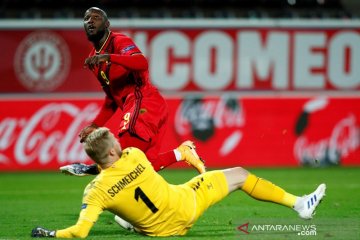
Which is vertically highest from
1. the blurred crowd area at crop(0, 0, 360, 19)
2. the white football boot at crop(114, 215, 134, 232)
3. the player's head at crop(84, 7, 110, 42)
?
the player's head at crop(84, 7, 110, 42)

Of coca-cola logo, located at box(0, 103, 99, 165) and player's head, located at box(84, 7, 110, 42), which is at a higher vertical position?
player's head, located at box(84, 7, 110, 42)

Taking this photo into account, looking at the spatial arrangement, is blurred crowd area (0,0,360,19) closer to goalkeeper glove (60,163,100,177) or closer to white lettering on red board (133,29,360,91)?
white lettering on red board (133,29,360,91)

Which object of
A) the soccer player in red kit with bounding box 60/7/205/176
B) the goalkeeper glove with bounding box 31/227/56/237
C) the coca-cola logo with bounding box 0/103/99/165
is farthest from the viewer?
the coca-cola logo with bounding box 0/103/99/165

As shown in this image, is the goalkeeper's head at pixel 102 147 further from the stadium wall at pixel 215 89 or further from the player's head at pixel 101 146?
the stadium wall at pixel 215 89

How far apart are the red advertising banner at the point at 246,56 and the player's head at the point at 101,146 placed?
973 cm

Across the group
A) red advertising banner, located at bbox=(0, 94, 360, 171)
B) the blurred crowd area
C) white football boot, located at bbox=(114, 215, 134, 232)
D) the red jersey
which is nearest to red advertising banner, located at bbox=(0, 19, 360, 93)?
red advertising banner, located at bbox=(0, 94, 360, 171)

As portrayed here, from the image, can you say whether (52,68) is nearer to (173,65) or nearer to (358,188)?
(173,65)

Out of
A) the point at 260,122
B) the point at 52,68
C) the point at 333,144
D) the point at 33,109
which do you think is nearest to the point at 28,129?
the point at 33,109

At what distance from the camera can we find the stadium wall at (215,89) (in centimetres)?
1496

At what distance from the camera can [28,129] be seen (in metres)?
14.9

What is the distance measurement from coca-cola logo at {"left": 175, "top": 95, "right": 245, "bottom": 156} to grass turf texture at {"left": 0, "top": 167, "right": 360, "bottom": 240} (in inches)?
39.5

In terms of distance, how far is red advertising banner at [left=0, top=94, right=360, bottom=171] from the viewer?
14984 millimetres

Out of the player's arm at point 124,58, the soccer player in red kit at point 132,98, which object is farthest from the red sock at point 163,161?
the player's arm at point 124,58

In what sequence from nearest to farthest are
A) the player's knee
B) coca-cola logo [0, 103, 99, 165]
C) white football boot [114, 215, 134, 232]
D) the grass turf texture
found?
the player's knee, the grass turf texture, white football boot [114, 215, 134, 232], coca-cola logo [0, 103, 99, 165]
